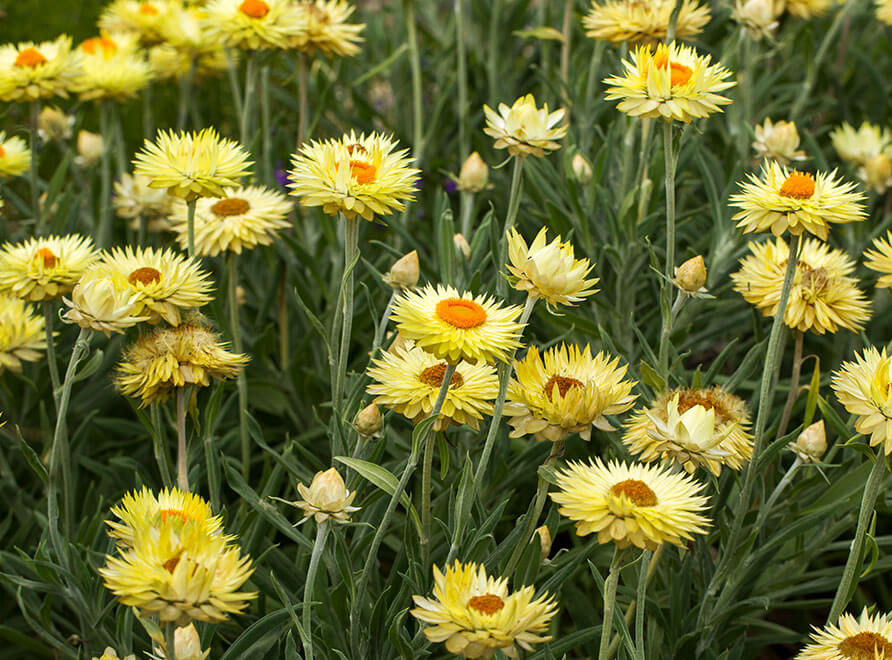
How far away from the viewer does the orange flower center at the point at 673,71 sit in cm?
163

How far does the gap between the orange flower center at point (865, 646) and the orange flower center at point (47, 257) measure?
1515 millimetres

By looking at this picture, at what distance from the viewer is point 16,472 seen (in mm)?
2344

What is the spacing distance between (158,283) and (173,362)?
0.17 metres

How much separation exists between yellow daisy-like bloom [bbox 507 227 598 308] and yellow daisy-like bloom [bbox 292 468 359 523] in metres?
0.39

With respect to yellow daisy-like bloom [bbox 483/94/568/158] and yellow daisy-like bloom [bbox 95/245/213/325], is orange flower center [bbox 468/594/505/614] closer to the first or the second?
yellow daisy-like bloom [bbox 95/245/213/325]

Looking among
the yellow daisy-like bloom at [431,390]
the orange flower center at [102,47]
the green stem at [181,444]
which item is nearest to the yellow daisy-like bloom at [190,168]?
the green stem at [181,444]

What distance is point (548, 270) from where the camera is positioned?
1358 millimetres

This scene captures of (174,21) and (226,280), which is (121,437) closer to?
(226,280)

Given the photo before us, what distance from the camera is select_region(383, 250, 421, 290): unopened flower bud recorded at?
1735 mm

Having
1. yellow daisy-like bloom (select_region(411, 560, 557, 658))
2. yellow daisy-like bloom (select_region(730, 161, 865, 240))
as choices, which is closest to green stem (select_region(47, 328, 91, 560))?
yellow daisy-like bloom (select_region(411, 560, 557, 658))

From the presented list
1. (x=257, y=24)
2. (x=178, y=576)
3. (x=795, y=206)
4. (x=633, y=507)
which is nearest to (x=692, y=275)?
(x=795, y=206)

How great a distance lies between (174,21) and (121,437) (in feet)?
4.11

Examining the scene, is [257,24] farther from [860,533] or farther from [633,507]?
[860,533]

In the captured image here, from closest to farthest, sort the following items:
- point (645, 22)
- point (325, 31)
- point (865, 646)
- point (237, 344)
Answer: point (865, 646) → point (237, 344) → point (645, 22) → point (325, 31)
